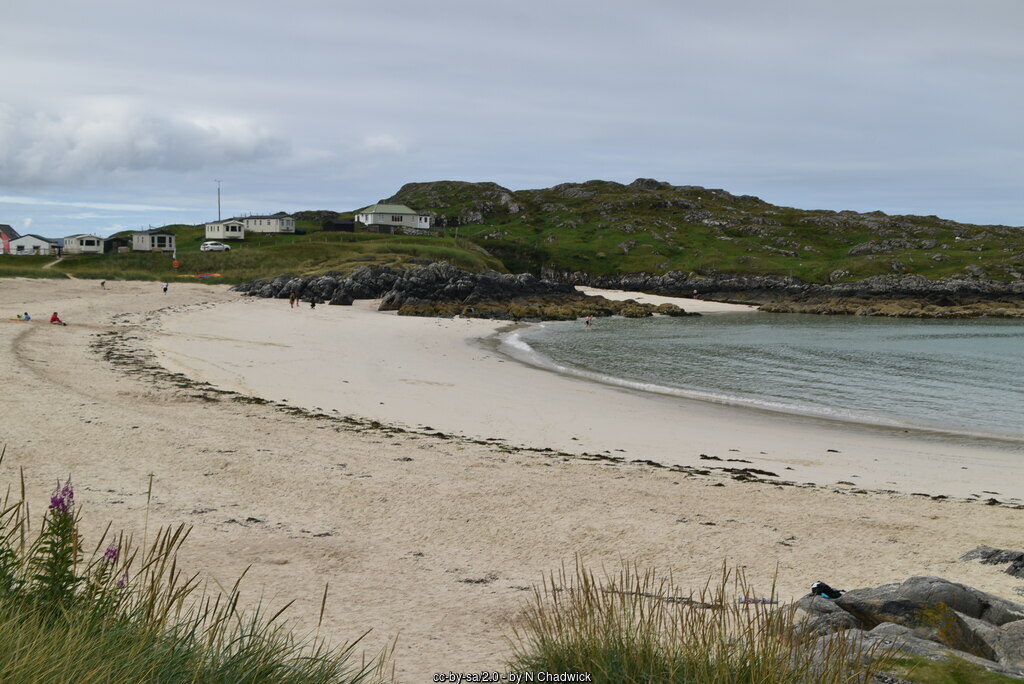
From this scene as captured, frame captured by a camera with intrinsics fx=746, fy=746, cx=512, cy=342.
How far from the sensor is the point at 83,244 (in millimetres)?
95688

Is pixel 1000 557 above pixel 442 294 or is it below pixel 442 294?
below

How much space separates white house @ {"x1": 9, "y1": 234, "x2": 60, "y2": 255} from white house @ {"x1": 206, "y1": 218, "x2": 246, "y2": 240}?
19.3m

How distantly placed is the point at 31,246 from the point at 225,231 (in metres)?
24.2

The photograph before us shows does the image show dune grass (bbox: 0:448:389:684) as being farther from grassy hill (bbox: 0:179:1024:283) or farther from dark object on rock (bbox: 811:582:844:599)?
grassy hill (bbox: 0:179:1024:283)

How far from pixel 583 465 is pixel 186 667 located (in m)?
11.3

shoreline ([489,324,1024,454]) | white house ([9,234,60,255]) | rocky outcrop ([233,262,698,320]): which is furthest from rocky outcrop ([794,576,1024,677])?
white house ([9,234,60,255])

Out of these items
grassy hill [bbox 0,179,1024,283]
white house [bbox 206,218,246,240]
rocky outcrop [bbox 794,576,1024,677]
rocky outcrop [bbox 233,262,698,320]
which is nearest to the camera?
rocky outcrop [bbox 794,576,1024,677]

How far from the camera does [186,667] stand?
4.12 m

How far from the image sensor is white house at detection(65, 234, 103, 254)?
3728 inches

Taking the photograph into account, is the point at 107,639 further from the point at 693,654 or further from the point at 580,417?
the point at 580,417

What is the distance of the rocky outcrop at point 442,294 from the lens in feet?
207

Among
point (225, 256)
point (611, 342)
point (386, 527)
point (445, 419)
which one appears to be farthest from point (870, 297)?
point (386, 527)

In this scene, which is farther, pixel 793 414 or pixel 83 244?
pixel 83 244

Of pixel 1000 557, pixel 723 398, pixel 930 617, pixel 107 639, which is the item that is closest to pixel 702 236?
pixel 723 398
